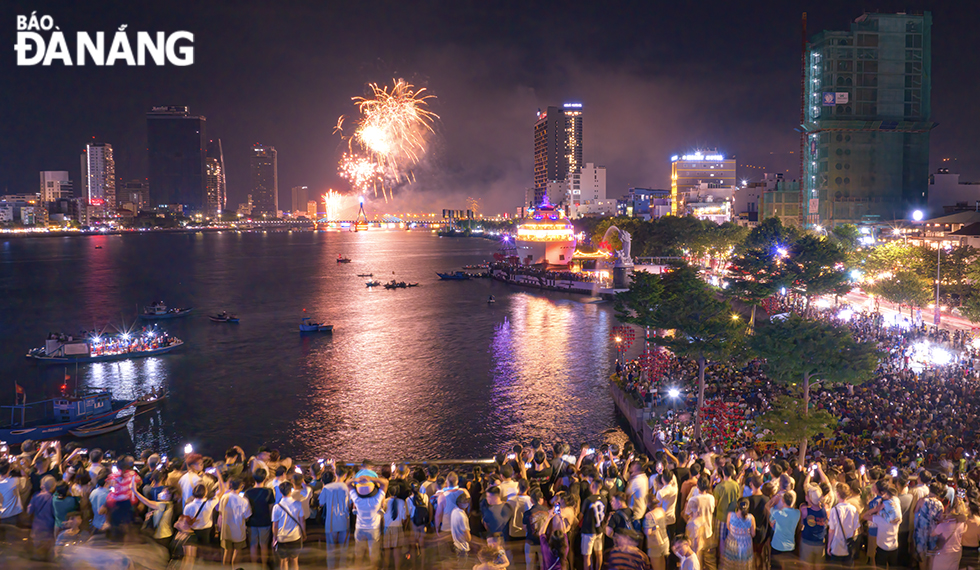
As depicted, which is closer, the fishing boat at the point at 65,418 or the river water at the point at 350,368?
the fishing boat at the point at 65,418

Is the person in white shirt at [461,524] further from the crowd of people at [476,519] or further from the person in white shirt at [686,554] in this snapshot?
the person in white shirt at [686,554]

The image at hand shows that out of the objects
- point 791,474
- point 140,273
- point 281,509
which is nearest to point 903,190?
point 791,474

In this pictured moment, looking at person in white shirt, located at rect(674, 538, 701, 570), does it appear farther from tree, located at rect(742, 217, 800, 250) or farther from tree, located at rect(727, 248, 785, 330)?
tree, located at rect(742, 217, 800, 250)


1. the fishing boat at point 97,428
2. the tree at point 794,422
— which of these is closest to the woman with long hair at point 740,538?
the tree at point 794,422

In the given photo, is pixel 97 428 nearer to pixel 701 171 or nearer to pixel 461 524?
pixel 461 524

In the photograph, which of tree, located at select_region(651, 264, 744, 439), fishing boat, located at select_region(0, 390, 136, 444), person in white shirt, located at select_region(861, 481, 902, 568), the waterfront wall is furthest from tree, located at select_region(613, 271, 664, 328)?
fishing boat, located at select_region(0, 390, 136, 444)
